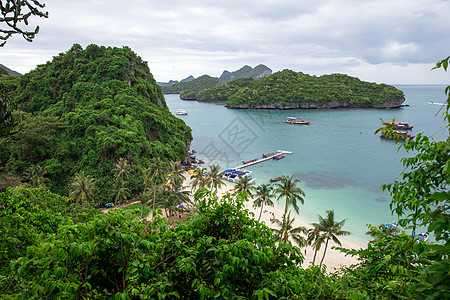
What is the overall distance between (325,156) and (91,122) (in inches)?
1667

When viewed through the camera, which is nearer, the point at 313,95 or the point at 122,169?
the point at 122,169

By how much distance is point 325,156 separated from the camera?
51625 millimetres

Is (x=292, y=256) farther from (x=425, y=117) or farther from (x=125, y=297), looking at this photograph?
(x=425, y=117)

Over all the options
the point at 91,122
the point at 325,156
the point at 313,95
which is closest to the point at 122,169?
the point at 91,122

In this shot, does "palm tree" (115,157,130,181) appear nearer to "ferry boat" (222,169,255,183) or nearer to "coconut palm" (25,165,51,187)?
"coconut palm" (25,165,51,187)

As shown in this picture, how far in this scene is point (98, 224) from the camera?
4.13 m

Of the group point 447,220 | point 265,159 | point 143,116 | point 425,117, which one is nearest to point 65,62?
point 143,116

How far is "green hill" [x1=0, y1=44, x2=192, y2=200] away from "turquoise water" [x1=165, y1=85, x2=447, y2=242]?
14376 millimetres

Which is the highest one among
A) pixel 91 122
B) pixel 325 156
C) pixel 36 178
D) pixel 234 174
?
pixel 91 122

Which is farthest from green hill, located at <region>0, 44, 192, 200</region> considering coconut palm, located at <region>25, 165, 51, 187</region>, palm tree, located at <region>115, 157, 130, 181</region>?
coconut palm, located at <region>25, 165, 51, 187</region>

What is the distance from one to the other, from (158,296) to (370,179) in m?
44.2

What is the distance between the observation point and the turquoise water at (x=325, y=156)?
31.8 meters

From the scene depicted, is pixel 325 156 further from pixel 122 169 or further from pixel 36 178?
pixel 36 178

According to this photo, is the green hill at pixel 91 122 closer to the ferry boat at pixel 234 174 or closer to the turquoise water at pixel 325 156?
the ferry boat at pixel 234 174
